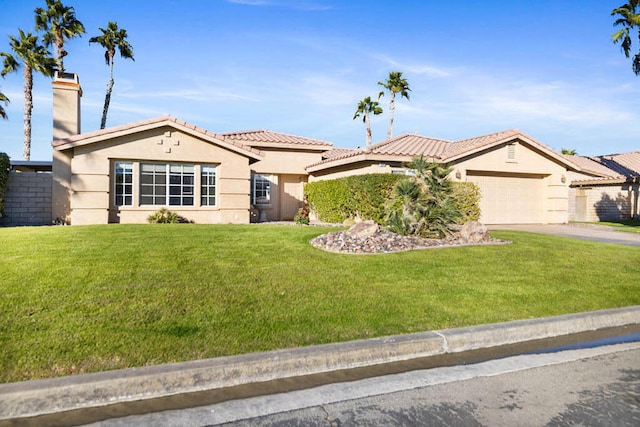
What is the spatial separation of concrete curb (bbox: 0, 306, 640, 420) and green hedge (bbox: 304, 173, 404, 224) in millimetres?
9418

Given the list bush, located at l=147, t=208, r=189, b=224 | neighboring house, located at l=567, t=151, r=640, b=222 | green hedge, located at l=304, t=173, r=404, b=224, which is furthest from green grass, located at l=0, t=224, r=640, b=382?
neighboring house, located at l=567, t=151, r=640, b=222

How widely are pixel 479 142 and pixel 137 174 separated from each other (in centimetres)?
1459

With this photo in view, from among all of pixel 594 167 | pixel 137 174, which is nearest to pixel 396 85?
pixel 594 167

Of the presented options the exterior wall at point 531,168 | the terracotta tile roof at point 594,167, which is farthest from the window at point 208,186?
the terracotta tile roof at point 594,167

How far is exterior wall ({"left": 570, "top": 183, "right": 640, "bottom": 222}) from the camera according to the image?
2622cm

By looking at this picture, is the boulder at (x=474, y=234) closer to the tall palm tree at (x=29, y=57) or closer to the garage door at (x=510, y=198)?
the garage door at (x=510, y=198)

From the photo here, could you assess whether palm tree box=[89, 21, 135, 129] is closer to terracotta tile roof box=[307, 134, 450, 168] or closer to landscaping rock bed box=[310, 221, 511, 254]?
terracotta tile roof box=[307, 134, 450, 168]

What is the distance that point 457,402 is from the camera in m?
3.67

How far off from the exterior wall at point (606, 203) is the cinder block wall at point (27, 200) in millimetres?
27375

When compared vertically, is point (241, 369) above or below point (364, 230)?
below

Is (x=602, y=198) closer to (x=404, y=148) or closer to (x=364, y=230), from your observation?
(x=404, y=148)

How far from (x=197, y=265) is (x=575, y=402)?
19.3 feet

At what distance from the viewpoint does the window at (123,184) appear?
15.5m

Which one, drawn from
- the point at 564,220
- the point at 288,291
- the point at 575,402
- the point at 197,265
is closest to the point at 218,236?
the point at 197,265
